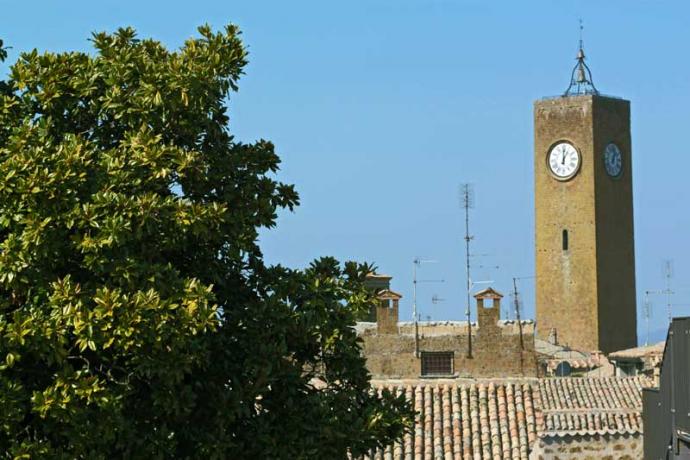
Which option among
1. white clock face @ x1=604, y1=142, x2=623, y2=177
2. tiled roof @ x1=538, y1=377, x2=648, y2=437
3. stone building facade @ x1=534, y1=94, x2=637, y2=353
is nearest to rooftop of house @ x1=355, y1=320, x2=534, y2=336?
tiled roof @ x1=538, y1=377, x2=648, y2=437

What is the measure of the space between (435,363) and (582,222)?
2912cm

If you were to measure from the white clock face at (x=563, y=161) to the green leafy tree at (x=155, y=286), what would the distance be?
67.6m

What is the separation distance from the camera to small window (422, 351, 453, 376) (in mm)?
53812

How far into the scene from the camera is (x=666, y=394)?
14031mm

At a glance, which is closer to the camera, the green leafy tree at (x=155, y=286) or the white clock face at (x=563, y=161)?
the green leafy tree at (x=155, y=286)

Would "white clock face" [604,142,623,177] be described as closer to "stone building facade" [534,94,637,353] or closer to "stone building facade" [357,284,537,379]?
"stone building facade" [534,94,637,353]

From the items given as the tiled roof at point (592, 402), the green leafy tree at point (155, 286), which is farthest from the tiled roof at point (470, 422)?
the green leafy tree at point (155, 286)

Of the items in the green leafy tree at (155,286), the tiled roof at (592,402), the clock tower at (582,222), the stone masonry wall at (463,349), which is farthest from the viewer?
the clock tower at (582,222)

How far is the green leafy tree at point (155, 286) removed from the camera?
12.9m

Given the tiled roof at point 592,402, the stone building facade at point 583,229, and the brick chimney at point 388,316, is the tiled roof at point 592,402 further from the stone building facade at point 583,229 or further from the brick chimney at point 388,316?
the stone building facade at point 583,229

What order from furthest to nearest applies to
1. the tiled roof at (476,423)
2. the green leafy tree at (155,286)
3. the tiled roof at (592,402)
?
the tiled roof at (592,402) < the tiled roof at (476,423) < the green leafy tree at (155,286)

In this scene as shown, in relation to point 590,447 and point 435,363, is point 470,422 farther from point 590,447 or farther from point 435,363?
point 435,363

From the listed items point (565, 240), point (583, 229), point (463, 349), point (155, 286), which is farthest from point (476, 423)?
point (565, 240)

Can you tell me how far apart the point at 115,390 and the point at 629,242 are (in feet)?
241
